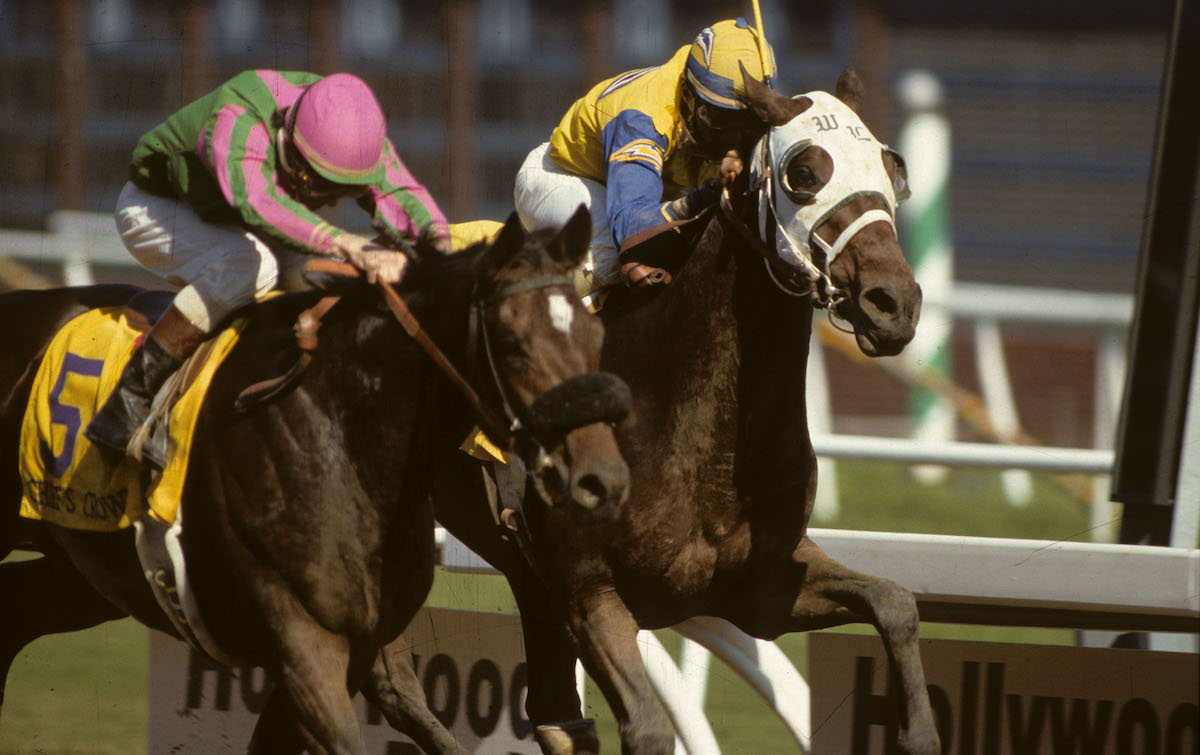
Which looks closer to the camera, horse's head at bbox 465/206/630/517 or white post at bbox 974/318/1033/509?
horse's head at bbox 465/206/630/517

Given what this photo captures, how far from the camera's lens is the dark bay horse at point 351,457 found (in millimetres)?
2318

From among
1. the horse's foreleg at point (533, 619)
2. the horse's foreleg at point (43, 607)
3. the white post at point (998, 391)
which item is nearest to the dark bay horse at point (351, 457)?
the horse's foreleg at point (533, 619)

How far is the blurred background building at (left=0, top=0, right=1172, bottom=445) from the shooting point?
3168 mm

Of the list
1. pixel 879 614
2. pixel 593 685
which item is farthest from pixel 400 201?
pixel 593 685

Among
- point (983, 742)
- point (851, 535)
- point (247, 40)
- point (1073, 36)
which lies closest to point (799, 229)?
point (851, 535)

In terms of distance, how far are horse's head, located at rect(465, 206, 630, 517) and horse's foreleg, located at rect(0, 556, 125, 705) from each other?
161cm

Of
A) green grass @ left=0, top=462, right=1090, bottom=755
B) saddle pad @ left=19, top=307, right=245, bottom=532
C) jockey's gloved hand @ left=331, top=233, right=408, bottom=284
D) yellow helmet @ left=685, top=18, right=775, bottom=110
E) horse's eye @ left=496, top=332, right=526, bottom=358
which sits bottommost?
green grass @ left=0, top=462, right=1090, bottom=755

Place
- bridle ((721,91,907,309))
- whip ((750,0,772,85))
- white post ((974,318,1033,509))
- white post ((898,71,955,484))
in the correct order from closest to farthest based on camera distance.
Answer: bridle ((721,91,907,309)) < whip ((750,0,772,85)) < white post ((898,71,955,484)) < white post ((974,318,1033,509))

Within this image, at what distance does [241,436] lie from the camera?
261 centimetres

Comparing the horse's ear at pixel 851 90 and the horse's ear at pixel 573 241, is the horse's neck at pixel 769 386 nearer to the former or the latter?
the horse's ear at pixel 851 90

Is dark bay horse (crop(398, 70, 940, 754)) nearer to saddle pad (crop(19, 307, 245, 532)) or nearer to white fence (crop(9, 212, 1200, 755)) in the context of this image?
white fence (crop(9, 212, 1200, 755))

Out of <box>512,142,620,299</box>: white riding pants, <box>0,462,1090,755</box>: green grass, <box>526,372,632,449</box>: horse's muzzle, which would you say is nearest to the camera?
<box>526,372,632,449</box>: horse's muzzle

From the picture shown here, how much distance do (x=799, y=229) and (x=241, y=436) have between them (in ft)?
3.44

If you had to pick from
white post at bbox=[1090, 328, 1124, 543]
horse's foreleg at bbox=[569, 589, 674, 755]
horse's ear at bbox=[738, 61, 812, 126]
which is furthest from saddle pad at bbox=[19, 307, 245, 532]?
white post at bbox=[1090, 328, 1124, 543]
